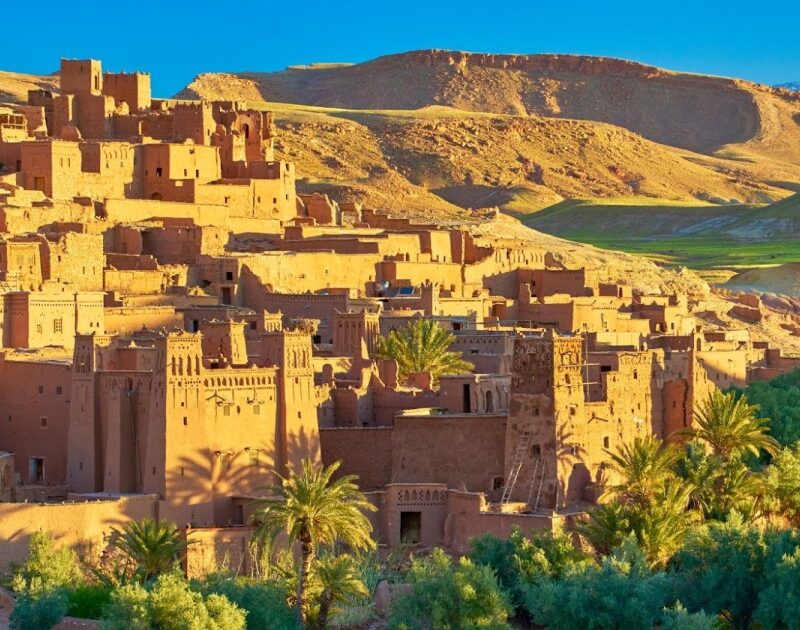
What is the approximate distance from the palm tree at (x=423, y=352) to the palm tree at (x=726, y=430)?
4896mm

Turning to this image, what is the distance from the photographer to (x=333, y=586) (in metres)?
35.6

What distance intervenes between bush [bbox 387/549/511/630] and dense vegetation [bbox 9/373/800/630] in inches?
0.8

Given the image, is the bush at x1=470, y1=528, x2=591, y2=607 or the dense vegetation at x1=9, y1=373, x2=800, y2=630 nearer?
the dense vegetation at x1=9, y1=373, x2=800, y2=630

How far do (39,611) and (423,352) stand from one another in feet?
41.8

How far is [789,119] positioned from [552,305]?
394 feet

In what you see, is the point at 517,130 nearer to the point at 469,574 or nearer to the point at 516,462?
the point at 516,462

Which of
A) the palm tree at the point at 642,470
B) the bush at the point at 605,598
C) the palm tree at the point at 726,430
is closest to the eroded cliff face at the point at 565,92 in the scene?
the palm tree at the point at 726,430

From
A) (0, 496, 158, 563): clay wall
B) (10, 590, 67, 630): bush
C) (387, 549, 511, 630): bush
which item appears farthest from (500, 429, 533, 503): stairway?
(10, 590, 67, 630): bush

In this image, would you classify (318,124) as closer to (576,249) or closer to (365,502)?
(576,249)

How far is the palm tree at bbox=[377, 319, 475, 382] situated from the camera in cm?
4484

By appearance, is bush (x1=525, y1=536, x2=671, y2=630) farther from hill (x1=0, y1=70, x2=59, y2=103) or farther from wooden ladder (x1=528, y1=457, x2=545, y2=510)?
hill (x1=0, y1=70, x2=59, y2=103)

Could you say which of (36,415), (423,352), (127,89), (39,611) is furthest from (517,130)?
(39,611)

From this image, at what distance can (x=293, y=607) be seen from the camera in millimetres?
35781

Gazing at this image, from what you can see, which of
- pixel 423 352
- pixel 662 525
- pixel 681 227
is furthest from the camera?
pixel 681 227
